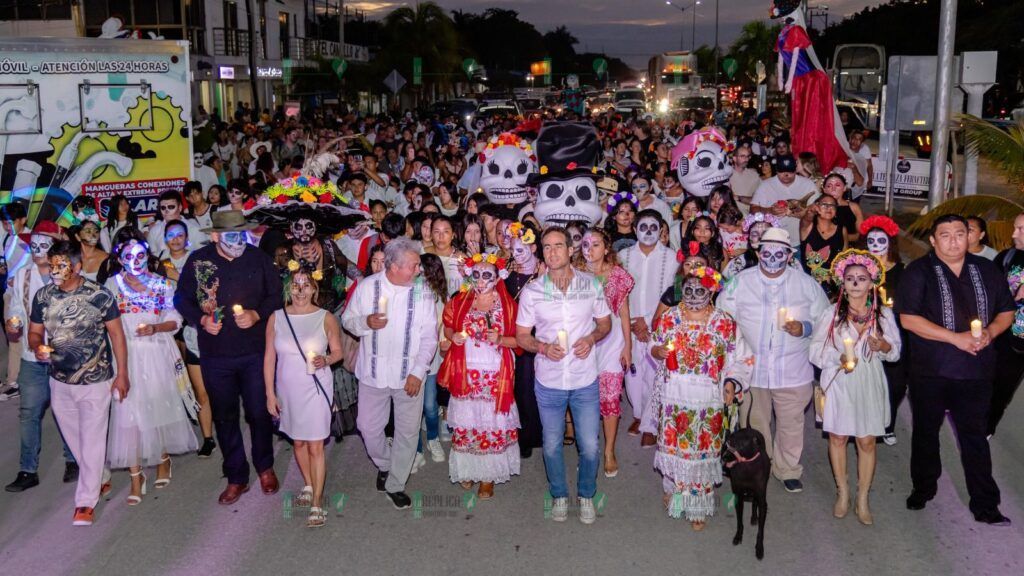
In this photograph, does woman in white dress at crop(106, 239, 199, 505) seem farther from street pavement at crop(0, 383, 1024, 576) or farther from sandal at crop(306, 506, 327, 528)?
sandal at crop(306, 506, 327, 528)

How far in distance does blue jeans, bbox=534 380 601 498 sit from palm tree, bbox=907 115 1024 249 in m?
5.54

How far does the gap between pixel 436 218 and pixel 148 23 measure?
35.4 metres

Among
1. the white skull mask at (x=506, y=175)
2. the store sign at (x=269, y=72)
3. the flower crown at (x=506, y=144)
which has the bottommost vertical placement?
the white skull mask at (x=506, y=175)

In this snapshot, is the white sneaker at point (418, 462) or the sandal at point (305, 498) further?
the white sneaker at point (418, 462)

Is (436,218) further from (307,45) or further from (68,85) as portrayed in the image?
(307,45)

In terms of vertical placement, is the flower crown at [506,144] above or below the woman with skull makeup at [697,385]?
above

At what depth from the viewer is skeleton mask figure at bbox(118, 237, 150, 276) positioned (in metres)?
Answer: 6.86

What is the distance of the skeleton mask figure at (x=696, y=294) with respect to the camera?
→ 20.2 feet

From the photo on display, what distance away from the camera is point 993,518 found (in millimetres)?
6234

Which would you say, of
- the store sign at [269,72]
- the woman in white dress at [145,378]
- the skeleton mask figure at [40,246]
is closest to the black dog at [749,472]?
the woman in white dress at [145,378]

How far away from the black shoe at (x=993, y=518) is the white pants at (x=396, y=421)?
3.52 metres

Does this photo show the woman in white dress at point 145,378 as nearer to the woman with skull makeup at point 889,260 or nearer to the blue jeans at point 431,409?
the blue jeans at point 431,409

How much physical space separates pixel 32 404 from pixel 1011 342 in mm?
6667

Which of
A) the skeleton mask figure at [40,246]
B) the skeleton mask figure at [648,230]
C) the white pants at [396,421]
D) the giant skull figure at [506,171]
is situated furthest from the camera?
the giant skull figure at [506,171]
